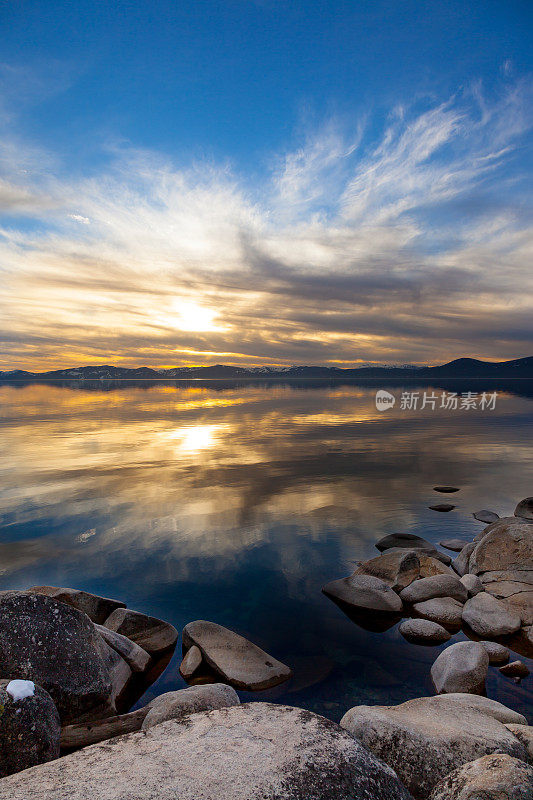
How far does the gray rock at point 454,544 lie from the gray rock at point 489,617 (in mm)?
4655

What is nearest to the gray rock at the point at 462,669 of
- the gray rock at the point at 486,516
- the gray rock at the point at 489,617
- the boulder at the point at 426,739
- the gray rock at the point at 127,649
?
the gray rock at the point at 489,617

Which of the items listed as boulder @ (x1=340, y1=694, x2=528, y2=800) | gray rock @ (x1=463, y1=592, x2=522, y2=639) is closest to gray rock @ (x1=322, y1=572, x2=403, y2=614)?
gray rock @ (x1=463, y1=592, x2=522, y2=639)

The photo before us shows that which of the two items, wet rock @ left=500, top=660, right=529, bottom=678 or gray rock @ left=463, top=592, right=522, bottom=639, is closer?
wet rock @ left=500, top=660, right=529, bottom=678

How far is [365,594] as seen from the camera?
39.4 ft

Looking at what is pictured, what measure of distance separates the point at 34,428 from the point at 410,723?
54822 millimetres

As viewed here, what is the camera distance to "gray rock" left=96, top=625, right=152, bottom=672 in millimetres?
8875

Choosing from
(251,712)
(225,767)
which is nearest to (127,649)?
(251,712)

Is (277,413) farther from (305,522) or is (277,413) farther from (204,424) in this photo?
(305,522)

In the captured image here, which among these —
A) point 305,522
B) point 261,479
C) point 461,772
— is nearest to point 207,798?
point 461,772

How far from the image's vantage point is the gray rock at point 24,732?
17.4 feet

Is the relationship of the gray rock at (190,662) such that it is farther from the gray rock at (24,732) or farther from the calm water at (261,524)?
the gray rock at (24,732)

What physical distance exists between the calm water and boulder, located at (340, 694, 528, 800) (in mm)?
2313

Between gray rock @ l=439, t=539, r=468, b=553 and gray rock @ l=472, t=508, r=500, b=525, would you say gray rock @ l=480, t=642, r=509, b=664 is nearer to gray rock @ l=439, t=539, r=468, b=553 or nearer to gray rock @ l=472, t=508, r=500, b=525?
gray rock @ l=439, t=539, r=468, b=553

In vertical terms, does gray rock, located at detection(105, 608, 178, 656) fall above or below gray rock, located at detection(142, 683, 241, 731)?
below
